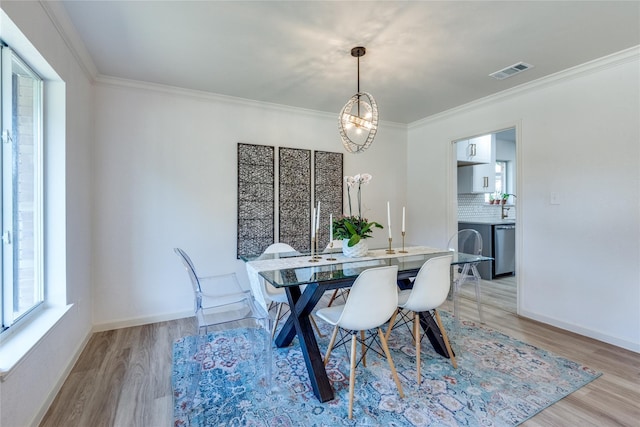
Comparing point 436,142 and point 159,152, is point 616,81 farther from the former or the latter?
point 159,152

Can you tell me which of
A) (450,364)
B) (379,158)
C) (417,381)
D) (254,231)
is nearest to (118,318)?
(254,231)

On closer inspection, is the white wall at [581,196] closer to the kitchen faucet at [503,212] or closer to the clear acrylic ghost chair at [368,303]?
the clear acrylic ghost chair at [368,303]

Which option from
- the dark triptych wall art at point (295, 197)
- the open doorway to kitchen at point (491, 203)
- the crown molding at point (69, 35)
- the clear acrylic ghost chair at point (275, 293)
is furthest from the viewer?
the open doorway to kitchen at point (491, 203)

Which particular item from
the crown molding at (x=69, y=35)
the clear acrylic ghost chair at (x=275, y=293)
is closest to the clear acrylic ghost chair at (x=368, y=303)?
the clear acrylic ghost chair at (x=275, y=293)

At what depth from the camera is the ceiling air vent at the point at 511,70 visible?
2.80 metres

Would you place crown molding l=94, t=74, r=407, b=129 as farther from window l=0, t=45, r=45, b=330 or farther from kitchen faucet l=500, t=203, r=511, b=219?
kitchen faucet l=500, t=203, r=511, b=219

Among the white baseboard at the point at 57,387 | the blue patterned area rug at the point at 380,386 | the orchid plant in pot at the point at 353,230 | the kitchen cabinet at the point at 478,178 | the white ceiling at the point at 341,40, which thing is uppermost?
the white ceiling at the point at 341,40

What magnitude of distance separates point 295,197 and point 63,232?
7.64 feet

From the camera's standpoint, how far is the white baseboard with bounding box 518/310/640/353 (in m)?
2.55

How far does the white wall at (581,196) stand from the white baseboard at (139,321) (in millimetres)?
3759

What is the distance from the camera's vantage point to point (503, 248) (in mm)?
5102

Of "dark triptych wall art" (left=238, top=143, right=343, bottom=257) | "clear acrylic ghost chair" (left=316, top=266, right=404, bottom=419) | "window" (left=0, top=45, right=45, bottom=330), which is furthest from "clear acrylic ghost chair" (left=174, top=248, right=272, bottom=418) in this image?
"dark triptych wall art" (left=238, top=143, right=343, bottom=257)

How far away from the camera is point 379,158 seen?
4609mm

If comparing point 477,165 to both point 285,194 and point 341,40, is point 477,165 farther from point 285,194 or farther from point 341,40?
point 341,40
